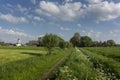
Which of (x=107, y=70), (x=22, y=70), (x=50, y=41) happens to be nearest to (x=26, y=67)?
(x=22, y=70)

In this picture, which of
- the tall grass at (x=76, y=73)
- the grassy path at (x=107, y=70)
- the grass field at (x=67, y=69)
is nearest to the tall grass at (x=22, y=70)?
the grass field at (x=67, y=69)

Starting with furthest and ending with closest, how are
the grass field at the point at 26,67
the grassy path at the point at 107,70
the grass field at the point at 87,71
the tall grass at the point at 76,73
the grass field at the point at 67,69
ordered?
the grass field at the point at 26,67 < the grass field at the point at 67,69 < the grassy path at the point at 107,70 < the grass field at the point at 87,71 < the tall grass at the point at 76,73

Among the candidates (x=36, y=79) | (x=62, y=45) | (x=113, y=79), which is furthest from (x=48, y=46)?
(x=113, y=79)

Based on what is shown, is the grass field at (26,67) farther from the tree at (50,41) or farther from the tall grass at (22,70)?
the tree at (50,41)

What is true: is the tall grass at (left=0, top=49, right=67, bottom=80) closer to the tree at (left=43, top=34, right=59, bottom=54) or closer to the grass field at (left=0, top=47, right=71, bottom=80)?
the grass field at (left=0, top=47, right=71, bottom=80)

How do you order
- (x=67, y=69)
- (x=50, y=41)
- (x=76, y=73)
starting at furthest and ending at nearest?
(x=50, y=41)
(x=67, y=69)
(x=76, y=73)

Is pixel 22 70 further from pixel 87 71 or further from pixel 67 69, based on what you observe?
pixel 87 71

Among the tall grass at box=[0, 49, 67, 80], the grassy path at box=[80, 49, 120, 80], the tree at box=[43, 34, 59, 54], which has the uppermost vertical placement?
the tree at box=[43, 34, 59, 54]

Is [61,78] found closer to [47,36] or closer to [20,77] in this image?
[20,77]

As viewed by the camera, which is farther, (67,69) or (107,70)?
(107,70)

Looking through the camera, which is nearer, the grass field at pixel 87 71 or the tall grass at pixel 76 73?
the tall grass at pixel 76 73

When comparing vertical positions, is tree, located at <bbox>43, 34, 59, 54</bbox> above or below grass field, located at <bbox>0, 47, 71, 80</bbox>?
above

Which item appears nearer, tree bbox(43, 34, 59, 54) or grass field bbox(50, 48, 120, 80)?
grass field bbox(50, 48, 120, 80)

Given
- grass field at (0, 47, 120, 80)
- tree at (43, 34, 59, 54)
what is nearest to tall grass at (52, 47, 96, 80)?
grass field at (0, 47, 120, 80)
